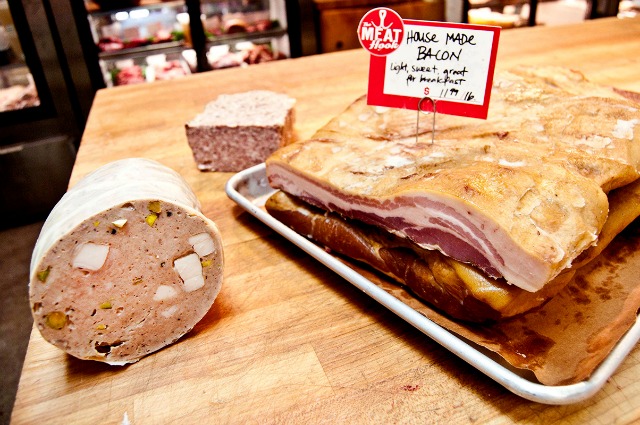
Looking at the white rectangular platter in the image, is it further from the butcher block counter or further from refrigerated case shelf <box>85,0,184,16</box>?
refrigerated case shelf <box>85,0,184,16</box>

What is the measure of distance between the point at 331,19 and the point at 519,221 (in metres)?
4.43

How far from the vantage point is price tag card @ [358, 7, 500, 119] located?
147 cm

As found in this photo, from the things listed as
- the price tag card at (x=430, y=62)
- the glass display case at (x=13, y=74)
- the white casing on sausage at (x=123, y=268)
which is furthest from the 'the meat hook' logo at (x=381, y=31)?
the glass display case at (x=13, y=74)

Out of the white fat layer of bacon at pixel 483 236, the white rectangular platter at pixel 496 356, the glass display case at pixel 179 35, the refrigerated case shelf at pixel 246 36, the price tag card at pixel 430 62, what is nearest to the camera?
the white rectangular platter at pixel 496 356

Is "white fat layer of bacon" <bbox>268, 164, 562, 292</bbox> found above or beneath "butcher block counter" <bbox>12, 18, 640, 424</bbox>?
above

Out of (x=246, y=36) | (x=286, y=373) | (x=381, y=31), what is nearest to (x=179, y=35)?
(x=246, y=36)

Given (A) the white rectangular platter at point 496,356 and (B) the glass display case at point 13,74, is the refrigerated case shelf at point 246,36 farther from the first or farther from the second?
(A) the white rectangular platter at point 496,356

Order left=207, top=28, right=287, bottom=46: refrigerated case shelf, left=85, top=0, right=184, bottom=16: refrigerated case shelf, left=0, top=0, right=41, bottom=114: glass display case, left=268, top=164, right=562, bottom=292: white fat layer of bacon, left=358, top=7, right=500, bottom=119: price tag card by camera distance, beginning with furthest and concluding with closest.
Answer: left=207, top=28, right=287, bottom=46: refrigerated case shelf
left=85, top=0, right=184, bottom=16: refrigerated case shelf
left=0, top=0, right=41, bottom=114: glass display case
left=358, top=7, right=500, bottom=119: price tag card
left=268, top=164, right=562, bottom=292: white fat layer of bacon

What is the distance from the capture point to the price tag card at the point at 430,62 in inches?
57.7

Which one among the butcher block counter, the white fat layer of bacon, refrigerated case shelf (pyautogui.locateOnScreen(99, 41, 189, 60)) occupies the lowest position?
the butcher block counter


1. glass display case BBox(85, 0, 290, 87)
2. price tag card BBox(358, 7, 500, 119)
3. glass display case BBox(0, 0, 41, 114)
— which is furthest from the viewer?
glass display case BBox(85, 0, 290, 87)

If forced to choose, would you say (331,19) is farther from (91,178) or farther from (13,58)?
(91,178)

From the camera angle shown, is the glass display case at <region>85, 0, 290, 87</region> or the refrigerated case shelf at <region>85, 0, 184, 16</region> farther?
the glass display case at <region>85, 0, 290, 87</region>

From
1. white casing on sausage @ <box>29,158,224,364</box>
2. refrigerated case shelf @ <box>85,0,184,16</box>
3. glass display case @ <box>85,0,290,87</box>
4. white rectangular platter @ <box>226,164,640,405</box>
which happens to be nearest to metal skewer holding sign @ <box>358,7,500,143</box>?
white rectangular platter @ <box>226,164,640,405</box>
